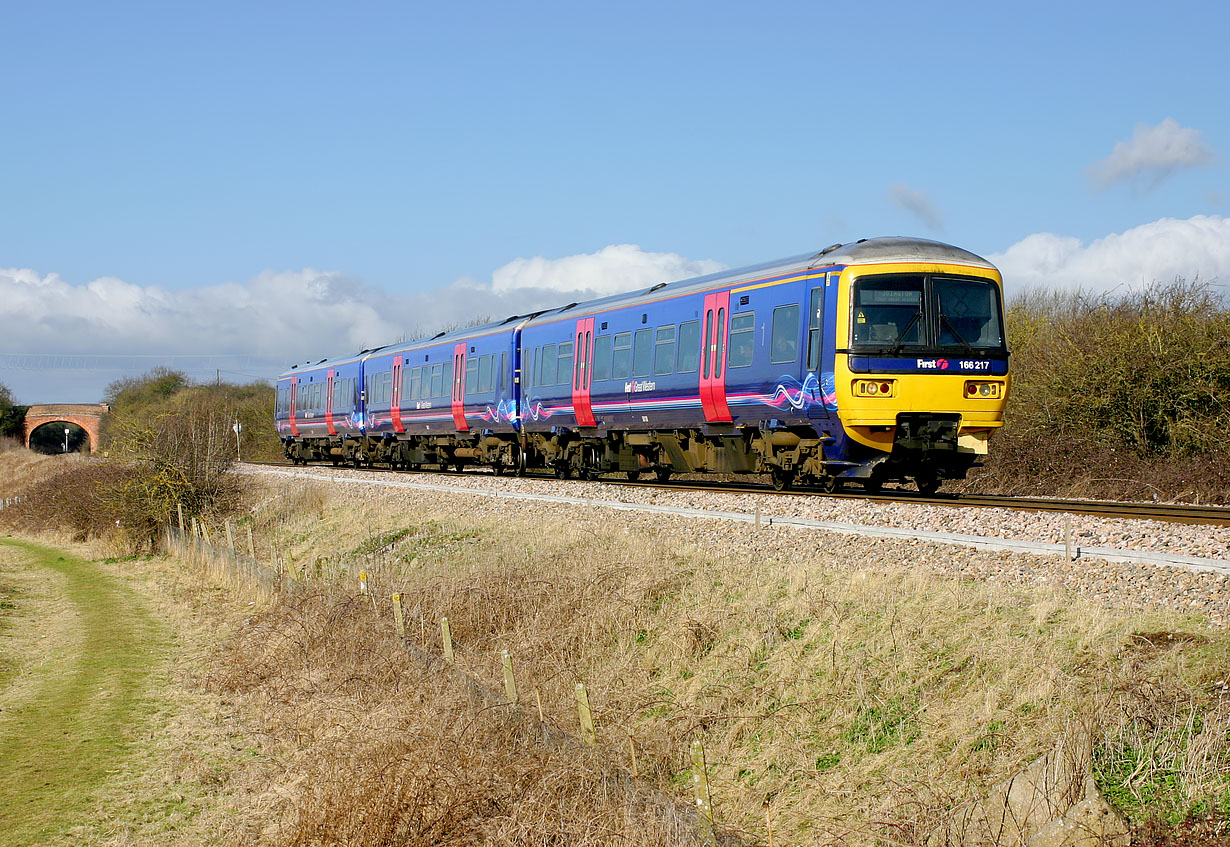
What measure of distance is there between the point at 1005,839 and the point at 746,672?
3.36 m

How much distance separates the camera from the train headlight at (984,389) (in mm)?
14859

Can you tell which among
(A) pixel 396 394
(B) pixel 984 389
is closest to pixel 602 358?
(B) pixel 984 389

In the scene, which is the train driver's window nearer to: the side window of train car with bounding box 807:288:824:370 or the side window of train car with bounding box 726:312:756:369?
the side window of train car with bounding box 807:288:824:370

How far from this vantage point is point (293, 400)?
45469 millimetres

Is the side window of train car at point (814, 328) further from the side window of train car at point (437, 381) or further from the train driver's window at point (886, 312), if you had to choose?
the side window of train car at point (437, 381)

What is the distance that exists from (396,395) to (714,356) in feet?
56.5

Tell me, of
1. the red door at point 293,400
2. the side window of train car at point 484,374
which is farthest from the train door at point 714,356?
the red door at point 293,400

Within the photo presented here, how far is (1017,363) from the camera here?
79.0 ft

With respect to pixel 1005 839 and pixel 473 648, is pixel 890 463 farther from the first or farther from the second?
pixel 1005 839

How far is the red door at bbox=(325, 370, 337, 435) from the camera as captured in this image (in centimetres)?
3944

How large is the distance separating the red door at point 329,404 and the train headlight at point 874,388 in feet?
90.6

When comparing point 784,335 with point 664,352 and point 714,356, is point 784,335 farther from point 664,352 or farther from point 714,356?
point 664,352

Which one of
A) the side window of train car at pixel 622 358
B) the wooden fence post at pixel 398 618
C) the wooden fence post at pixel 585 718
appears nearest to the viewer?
the wooden fence post at pixel 585 718

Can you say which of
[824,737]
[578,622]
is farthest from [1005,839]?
[578,622]
